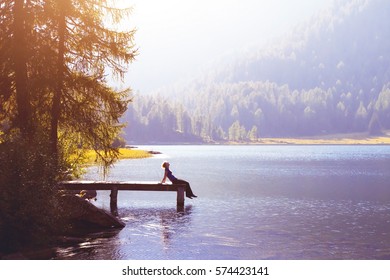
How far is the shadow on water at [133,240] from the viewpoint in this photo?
2027 centimetres

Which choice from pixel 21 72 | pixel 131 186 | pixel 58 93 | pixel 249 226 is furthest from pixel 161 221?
pixel 21 72

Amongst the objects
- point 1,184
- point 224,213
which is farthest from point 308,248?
point 1,184

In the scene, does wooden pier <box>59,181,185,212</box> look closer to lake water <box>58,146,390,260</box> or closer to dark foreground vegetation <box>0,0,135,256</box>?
lake water <box>58,146,390,260</box>

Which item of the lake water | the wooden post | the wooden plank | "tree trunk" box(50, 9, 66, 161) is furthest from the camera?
the wooden post

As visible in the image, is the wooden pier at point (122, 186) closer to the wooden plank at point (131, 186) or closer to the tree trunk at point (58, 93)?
the wooden plank at point (131, 186)

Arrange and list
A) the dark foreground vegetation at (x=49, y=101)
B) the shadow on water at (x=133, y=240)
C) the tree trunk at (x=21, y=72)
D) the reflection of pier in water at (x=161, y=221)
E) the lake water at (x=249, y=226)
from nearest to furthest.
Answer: the dark foreground vegetation at (x=49, y=101)
the shadow on water at (x=133, y=240)
the lake water at (x=249, y=226)
the tree trunk at (x=21, y=72)
the reflection of pier in water at (x=161, y=221)

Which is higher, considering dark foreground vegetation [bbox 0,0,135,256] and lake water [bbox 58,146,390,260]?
dark foreground vegetation [bbox 0,0,135,256]

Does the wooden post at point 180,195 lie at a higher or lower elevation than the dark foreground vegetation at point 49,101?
lower

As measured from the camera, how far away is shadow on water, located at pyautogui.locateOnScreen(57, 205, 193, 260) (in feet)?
66.5

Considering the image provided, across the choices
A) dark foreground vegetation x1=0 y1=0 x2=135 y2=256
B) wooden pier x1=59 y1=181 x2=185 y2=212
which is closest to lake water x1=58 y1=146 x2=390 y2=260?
wooden pier x1=59 y1=181 x2=185 y2=212

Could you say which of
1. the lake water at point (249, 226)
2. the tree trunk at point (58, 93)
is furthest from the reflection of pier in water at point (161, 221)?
the tree trunk at point (58, 93)

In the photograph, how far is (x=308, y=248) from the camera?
73.7ft
